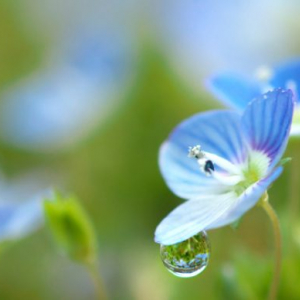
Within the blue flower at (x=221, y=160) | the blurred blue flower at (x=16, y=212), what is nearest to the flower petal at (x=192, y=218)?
the blue flower at (x=221, y=160)

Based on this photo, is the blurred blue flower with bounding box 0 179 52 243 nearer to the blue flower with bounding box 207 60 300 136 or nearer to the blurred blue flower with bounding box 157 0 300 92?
the blue flower with bounding box 207 60 300 136

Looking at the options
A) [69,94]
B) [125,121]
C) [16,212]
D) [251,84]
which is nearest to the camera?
[251,84]

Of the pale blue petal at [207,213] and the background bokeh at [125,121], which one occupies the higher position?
the background bokeh at [125,121]

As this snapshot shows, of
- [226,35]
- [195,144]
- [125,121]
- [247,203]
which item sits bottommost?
[247,203]

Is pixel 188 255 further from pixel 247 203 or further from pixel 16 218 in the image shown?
pixel 16 218

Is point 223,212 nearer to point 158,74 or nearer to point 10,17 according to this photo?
point 158,74

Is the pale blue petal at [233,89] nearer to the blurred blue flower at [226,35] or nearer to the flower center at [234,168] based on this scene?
the flower center at [234,168]

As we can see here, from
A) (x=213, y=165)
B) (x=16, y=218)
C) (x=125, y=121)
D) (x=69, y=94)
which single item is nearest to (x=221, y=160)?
(x=213, y=165)
